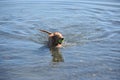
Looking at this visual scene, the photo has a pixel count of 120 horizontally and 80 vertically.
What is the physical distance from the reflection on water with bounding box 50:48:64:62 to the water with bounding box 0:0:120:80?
0.32 feet

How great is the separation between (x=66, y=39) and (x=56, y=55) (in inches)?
66.6

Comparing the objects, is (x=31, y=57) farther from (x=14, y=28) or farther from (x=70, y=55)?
(x=14, y=28)

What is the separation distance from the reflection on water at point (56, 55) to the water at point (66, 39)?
97 mm

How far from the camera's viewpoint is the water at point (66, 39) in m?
9.09

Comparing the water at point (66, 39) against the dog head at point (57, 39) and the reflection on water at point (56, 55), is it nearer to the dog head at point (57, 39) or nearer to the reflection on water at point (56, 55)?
the reflection on water at point (56, 55)

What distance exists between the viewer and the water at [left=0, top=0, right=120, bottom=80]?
9087mm

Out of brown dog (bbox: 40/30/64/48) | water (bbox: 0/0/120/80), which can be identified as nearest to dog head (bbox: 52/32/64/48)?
brown dog (bbox: 40/30/64/48)

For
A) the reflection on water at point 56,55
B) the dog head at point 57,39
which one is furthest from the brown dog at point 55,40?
the reflection on water at point 56,55

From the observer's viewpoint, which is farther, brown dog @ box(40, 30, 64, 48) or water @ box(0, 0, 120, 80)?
brown dog @ box(40, 30, 64, 48)

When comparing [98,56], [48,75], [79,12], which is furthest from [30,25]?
[48,75]

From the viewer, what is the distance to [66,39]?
1213cm

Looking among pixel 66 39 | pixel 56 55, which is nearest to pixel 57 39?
pixel 56 55

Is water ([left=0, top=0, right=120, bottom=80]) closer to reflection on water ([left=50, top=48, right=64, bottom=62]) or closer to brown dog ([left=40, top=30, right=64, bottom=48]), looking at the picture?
reflection on water ([left=50, top=48, right=64, bottom=62])

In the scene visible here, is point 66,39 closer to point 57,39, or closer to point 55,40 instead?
point 55,40
